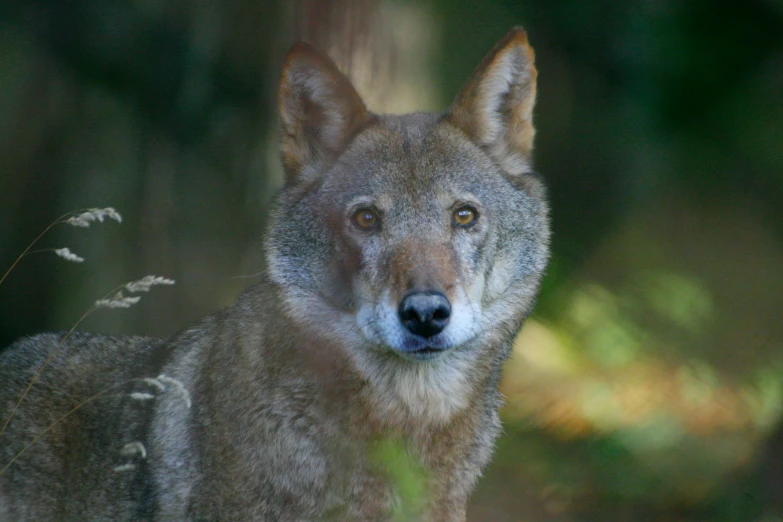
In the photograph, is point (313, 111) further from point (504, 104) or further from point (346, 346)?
point (346, 346)

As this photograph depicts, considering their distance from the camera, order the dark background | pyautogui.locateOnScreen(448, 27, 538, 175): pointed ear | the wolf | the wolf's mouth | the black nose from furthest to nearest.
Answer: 1. the dark background
2. pyautogui.locateOnScreen(448, 27, 538, 175): pointed ear
3. the wolf
4. the wolf's mouth
5. the black nose

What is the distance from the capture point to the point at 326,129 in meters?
4.09

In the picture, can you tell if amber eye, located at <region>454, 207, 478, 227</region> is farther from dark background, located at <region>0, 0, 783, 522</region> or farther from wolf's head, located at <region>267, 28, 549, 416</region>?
dark background, located at <region>0, 0, 783, 522</region>

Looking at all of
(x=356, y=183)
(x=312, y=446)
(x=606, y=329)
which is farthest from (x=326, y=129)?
(x=606, y=329)

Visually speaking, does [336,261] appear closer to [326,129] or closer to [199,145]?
[326,129]

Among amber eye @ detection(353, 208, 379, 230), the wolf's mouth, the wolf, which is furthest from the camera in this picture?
amber eye @ detection(353, 208, 379, 230)

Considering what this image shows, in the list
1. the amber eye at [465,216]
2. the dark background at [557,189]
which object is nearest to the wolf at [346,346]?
the amber eye at [465,216]

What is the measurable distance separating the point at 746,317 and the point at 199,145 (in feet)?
13.6

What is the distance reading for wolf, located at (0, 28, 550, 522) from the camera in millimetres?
Answer: 3623

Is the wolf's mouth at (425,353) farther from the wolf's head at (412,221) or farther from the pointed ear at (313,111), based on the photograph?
the pointed ear at (313,111)

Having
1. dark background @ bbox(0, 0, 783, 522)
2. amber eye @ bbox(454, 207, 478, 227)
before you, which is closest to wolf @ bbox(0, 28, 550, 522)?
amber eye @ bbox(454, 207, 478, 227)

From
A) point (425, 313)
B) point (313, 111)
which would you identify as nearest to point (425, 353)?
point (425, 313)

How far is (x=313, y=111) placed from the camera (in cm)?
404

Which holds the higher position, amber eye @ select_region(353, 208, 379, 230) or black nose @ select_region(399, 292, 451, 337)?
amber eye @ select_region(353, 208, 379, 230)
